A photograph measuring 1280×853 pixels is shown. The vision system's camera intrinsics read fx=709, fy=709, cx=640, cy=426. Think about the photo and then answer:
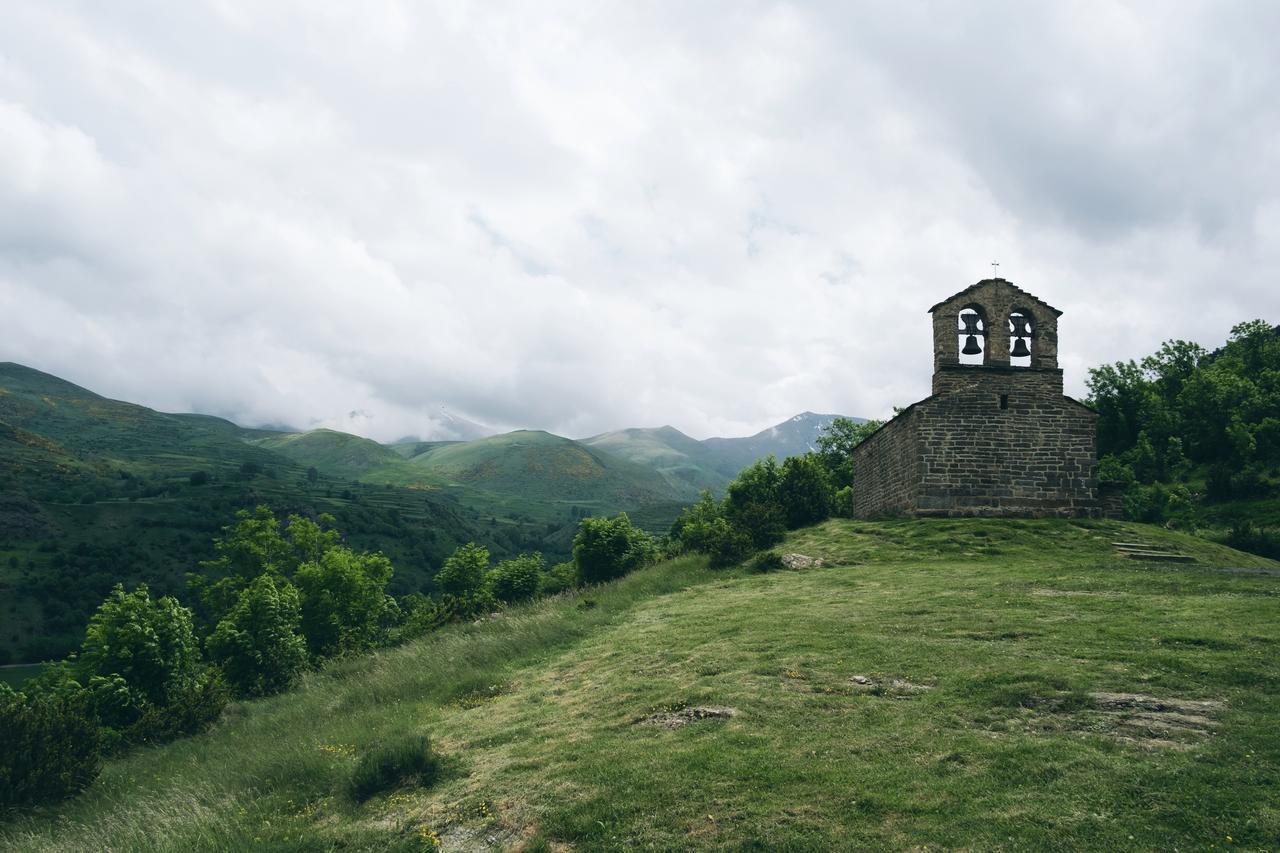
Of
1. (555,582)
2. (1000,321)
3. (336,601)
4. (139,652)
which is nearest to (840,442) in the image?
(555,582)

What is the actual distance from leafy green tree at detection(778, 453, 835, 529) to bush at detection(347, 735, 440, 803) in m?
22.6

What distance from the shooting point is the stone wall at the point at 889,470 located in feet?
89.5

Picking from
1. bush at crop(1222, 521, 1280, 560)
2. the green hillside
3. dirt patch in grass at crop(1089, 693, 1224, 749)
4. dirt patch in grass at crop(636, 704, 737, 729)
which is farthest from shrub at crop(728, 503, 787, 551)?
the green hillside

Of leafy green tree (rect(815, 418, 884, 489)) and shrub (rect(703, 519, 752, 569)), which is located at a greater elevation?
leafy green tree (rect(815, 418, 884, 489))

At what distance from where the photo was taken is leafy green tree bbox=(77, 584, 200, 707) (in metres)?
25.3

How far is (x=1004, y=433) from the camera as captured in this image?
2638 centimetres

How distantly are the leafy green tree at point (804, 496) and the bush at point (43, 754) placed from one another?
24.3 metres

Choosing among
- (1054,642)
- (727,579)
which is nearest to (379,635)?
(727,579)

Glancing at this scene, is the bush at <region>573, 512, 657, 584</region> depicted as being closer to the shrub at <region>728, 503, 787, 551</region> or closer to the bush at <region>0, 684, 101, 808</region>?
the shrub at <region>728, 503, 787, 551</region>

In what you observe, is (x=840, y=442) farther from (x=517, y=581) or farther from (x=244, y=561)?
(x=244, y=561)

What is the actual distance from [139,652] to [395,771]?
68.8 feet

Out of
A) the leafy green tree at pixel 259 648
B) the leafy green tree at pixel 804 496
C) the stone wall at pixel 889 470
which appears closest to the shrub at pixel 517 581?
the leafy green tree at pixel 259 648

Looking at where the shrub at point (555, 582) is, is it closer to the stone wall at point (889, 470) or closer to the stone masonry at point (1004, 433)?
the stone wall at point (889, 470)

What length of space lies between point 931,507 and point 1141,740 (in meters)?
19.3
